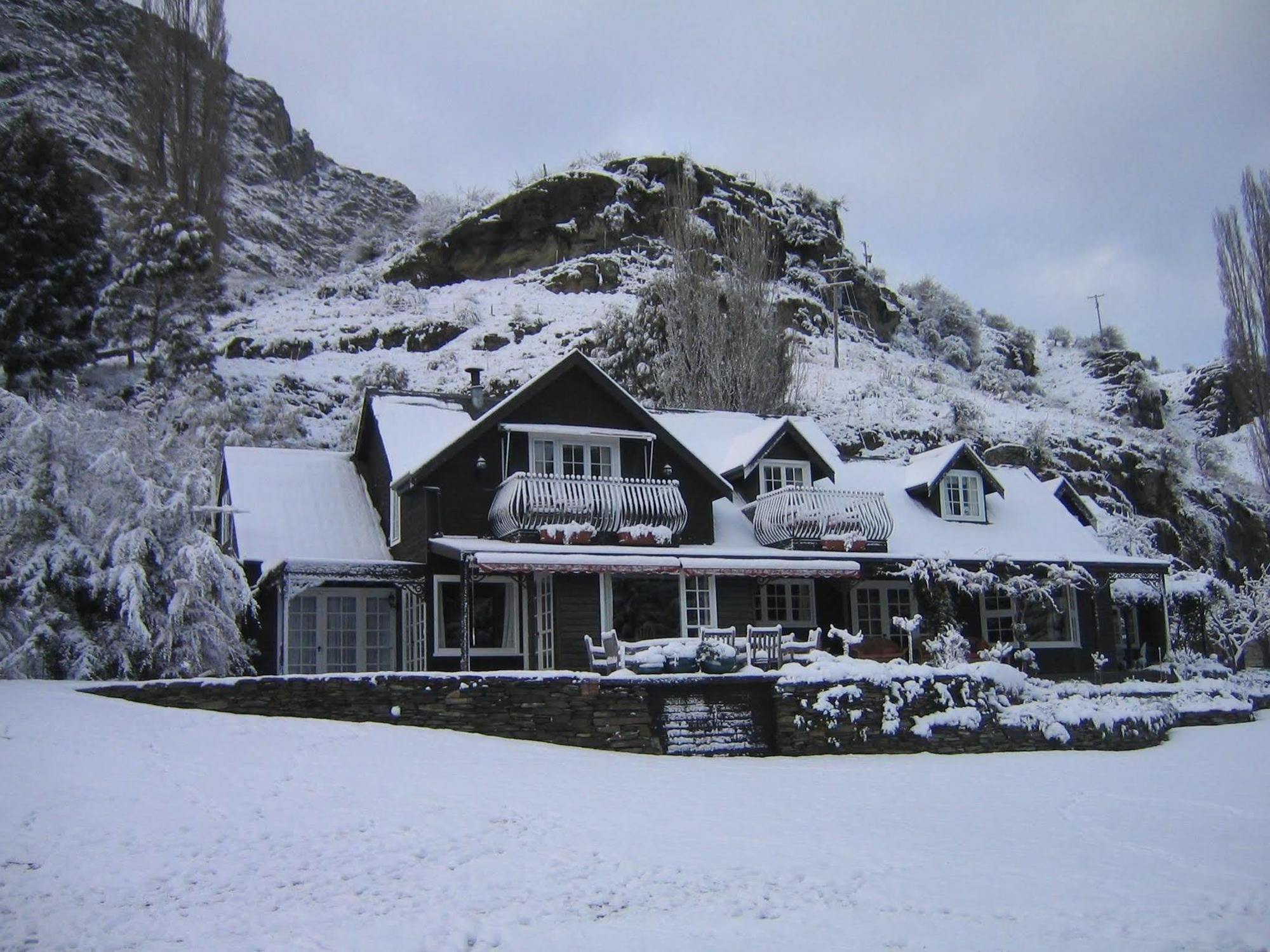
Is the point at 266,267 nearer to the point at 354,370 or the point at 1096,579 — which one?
the point at 354,370

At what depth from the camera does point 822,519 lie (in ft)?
76.4

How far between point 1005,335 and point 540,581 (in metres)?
56.4

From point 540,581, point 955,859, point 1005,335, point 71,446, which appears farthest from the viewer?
point 1005,335

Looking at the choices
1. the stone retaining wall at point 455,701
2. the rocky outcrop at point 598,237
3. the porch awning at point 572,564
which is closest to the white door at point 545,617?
the porch awning at point 572,564

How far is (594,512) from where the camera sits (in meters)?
21.2

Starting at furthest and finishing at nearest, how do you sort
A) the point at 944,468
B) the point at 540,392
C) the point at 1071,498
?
1. the point at 1071,498
2. the point at 944,468
3. the point at 540,392

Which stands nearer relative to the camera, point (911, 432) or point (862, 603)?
point (862, 603)

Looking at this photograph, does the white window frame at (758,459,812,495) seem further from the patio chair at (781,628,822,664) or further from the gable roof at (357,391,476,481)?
the patio chair at (781,628,822,664)

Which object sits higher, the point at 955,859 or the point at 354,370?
the point at 354,370

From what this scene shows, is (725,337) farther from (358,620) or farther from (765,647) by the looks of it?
(765,647)

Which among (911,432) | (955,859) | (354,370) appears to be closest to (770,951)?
(955,859)

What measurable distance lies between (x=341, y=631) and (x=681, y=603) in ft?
21.0

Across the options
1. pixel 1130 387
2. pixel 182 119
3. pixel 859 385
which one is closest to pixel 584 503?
pixel 859 385

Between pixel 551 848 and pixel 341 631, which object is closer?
pixel 551 848
